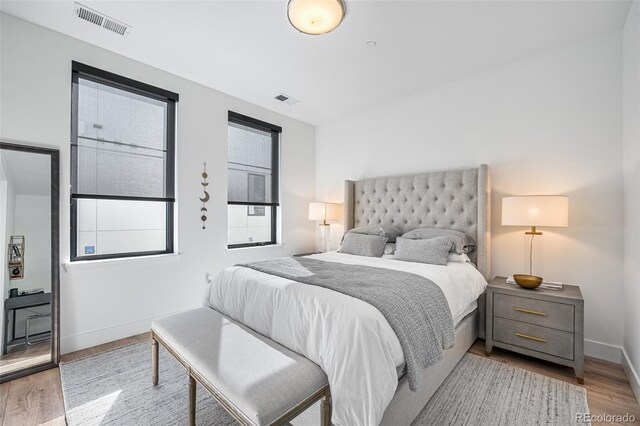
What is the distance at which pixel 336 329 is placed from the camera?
56.4 inches

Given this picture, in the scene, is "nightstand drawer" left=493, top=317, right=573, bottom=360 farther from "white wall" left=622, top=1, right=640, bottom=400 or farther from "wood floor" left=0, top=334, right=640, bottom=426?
"white wall" left=622, top=1, right=640, bottom=400

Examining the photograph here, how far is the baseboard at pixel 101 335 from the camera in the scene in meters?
2.56

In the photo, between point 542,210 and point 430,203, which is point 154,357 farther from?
point 542,210

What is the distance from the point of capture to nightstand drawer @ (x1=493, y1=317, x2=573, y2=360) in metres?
2.21

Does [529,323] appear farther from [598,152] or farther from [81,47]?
[81,47]

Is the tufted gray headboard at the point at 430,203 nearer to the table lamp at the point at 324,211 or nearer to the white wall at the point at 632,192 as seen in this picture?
the table lamp at the point at 324,211

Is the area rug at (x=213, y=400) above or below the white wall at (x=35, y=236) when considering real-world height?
below

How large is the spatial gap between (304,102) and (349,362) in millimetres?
3438

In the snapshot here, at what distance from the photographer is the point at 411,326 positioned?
1.58 meters

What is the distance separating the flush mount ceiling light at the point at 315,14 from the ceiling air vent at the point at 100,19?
1.51 meters

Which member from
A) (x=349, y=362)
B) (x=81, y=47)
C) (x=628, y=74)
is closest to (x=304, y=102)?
(x=81, y=47)

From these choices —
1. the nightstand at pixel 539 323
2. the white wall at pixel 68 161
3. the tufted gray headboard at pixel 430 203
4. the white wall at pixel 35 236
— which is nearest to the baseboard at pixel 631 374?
the nightstand at pixel 539 323

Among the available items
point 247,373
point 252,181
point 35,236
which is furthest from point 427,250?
point 35,236

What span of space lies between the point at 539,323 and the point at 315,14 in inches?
114
